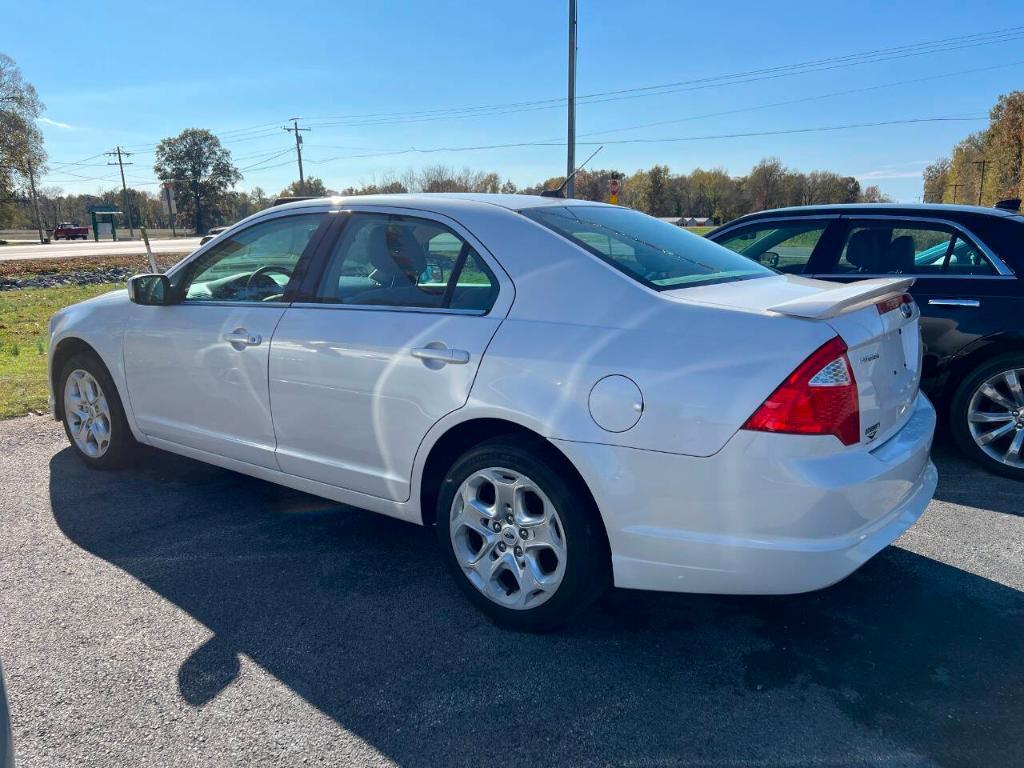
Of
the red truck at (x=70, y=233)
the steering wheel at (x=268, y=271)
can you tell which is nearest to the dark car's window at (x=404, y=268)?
the steering wheel at (x=268, y=271)

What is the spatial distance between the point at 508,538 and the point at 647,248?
1354mm

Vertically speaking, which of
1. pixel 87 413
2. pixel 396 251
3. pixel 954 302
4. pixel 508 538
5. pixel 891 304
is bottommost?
pixel 508 538

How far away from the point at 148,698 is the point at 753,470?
2159 mm

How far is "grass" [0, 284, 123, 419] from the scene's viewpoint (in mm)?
6613

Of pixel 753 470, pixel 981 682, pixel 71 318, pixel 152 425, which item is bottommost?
pixel 981 682

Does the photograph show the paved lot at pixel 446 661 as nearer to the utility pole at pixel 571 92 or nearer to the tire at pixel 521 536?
the tire at pixel 521 536

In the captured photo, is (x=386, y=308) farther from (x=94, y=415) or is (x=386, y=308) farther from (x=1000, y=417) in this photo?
(x=1000, y=417)

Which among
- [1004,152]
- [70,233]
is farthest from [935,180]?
[70,233]

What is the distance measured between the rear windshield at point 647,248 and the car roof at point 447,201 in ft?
0.32

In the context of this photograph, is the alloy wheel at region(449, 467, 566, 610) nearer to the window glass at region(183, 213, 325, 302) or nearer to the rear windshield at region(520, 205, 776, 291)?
the rear windshield at region(520, 205, 776, 291)

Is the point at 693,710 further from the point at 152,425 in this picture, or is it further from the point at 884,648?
the point at 152,425

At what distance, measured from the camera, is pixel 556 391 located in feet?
8.93

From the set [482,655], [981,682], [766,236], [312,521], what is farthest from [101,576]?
[766,236]

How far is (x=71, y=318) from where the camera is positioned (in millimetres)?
4812
